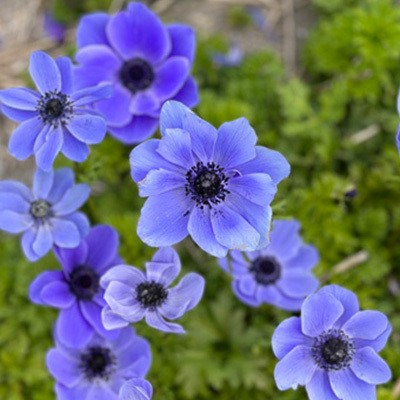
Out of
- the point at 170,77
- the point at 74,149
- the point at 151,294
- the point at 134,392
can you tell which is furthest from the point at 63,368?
the point at 170,77

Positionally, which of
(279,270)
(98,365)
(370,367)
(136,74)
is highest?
(136,74)

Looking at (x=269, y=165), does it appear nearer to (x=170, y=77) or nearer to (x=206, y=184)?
(x=206, y=184)

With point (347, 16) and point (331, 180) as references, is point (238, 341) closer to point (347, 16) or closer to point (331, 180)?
point (331, 180)

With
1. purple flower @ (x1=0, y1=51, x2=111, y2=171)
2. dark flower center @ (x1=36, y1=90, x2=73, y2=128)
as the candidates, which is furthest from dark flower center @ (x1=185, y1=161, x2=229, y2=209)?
dark flower center @ (x1=36, y1=90, x2=73, y2=128)

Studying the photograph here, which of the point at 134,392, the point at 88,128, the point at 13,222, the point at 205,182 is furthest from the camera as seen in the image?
the point at 13,222

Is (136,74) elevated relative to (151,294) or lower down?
elevated

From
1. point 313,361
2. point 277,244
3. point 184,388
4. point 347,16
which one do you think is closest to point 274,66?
point 347,16

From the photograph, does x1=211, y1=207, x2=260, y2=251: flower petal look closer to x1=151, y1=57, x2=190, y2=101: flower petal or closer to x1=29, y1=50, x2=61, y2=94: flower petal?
x1=29, y1=50, x2=61, y2=94: flower petal
